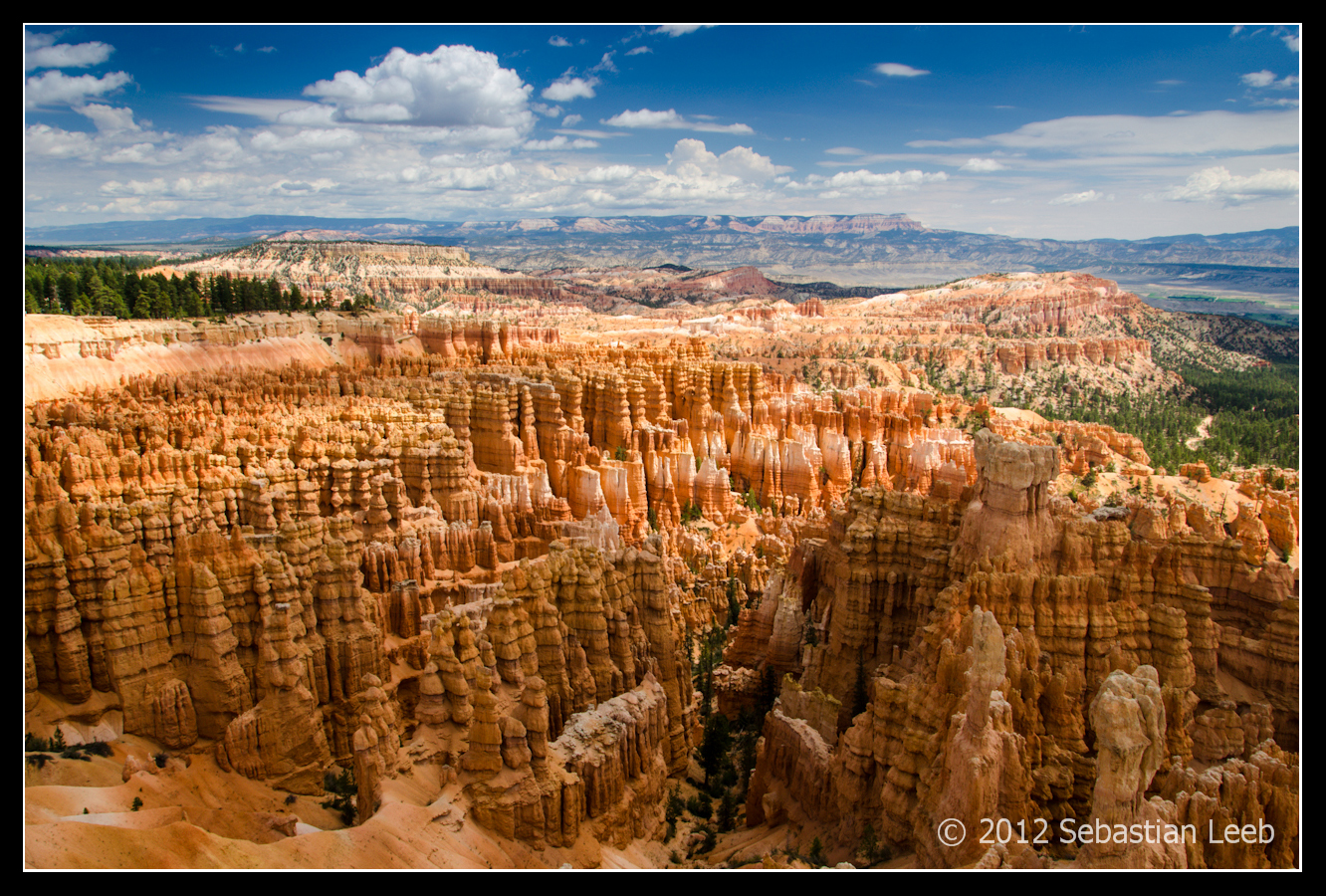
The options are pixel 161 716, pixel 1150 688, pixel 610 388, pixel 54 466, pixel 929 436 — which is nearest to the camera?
pixel 1150 688

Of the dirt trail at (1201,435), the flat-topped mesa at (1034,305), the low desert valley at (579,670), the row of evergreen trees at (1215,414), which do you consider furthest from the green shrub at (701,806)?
the flat-topped mesa at (1034,305)

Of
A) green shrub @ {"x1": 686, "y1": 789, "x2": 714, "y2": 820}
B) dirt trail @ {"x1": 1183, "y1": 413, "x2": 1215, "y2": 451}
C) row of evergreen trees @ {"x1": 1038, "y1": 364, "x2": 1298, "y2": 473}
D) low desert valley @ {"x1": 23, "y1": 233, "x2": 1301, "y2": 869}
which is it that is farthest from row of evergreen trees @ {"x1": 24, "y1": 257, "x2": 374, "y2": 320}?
dirt trail @ {"x1": 1183, "y1": 413, "x2": 1215, "y2": 451}

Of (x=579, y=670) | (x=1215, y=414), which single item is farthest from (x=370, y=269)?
(x=579, y=670)

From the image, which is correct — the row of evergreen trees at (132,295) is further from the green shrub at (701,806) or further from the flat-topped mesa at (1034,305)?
the flat-topped mesa at (1034,305)

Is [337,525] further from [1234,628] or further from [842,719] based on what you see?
[1234,628]

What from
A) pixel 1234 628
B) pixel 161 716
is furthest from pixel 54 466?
pixel 1234 628

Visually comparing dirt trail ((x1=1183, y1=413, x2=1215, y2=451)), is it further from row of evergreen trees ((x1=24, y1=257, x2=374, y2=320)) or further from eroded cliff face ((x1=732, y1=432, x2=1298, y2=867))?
row of evergreen trees ((x1=24, y1=257, x2=374, y2=320))
